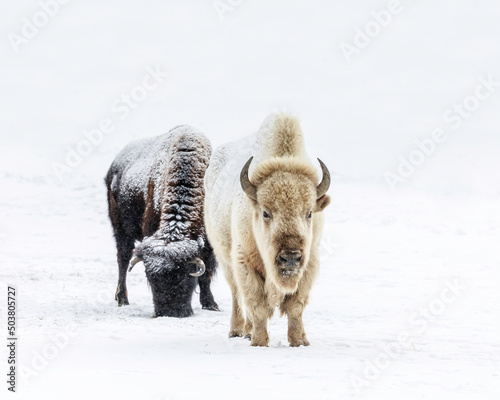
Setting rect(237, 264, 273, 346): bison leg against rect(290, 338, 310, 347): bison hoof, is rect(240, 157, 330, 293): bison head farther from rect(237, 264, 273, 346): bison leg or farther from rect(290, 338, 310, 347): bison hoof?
rect(290, 338, 310, 347): bison hoof

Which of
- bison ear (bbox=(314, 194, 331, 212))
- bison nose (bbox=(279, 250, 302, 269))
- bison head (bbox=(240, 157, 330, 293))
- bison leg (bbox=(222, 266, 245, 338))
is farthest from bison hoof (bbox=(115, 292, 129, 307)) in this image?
bison nose (bbox=(279, 250, 302, 269))

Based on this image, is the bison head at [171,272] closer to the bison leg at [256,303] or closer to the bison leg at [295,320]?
the bison leg at [256,303]

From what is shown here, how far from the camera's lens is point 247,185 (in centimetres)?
637

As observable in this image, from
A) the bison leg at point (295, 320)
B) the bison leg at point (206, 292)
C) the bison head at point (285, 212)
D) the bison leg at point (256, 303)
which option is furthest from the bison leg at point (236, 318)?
the bison leg at point (206, 292)

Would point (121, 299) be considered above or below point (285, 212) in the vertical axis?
below

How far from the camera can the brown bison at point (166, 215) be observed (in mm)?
9219

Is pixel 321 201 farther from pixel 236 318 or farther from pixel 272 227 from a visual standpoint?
pixel 236 318

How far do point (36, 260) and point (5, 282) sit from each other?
3296 millimetres

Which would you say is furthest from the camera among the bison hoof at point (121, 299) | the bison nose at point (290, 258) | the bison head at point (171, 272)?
the bison hoof at point (121, 299)

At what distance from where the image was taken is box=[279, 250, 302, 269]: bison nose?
18.9 feet

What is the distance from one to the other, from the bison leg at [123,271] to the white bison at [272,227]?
404cm

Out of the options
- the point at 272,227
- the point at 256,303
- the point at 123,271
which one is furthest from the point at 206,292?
the point at 272,227

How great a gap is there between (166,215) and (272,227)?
400cm

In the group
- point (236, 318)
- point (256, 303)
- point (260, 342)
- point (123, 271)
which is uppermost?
point (123, 271)
